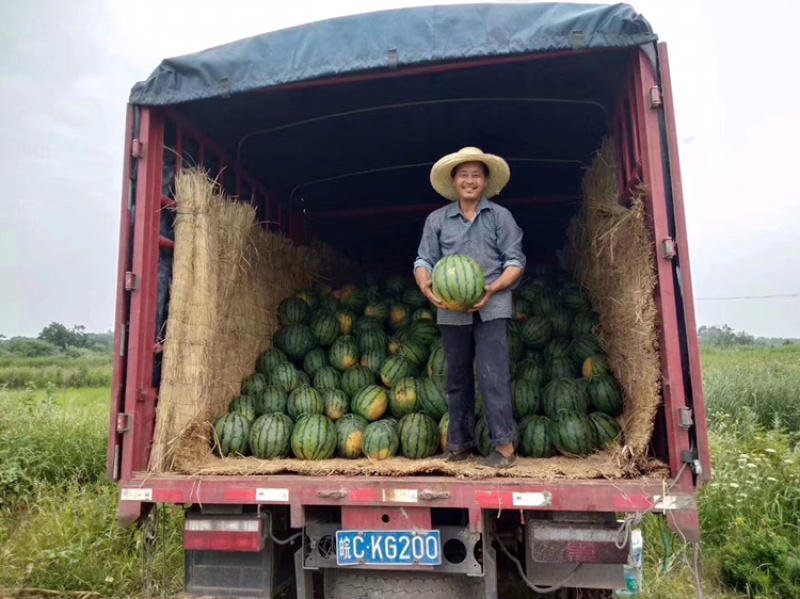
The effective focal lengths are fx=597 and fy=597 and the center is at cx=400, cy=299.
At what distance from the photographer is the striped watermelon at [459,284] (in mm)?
3490

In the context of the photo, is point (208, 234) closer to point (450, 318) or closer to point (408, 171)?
point (450, 318)

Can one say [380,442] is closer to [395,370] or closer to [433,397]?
[433,397]

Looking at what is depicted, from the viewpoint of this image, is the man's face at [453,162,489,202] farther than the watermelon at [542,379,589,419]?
No

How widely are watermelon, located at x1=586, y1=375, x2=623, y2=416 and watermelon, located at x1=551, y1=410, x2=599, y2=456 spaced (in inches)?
11.6

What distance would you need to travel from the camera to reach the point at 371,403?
4.48 m

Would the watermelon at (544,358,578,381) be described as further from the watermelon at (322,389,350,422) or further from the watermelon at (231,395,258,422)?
the watermelon at (231,395,258,422)

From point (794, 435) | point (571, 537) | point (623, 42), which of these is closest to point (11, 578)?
point (571, 537)

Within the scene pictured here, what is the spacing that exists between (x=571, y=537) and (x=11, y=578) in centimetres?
479

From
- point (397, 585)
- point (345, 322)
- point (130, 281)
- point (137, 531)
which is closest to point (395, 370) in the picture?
point (345, 322)

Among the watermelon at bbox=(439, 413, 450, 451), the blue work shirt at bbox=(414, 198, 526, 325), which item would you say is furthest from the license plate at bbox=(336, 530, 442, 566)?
the blue work shirt at bbox=(414, 198, 526, 325)

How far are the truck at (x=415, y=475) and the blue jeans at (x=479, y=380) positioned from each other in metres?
0.43

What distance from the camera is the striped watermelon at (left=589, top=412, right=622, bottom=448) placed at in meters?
3.78

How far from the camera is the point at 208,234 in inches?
170

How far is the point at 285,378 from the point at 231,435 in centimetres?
84
